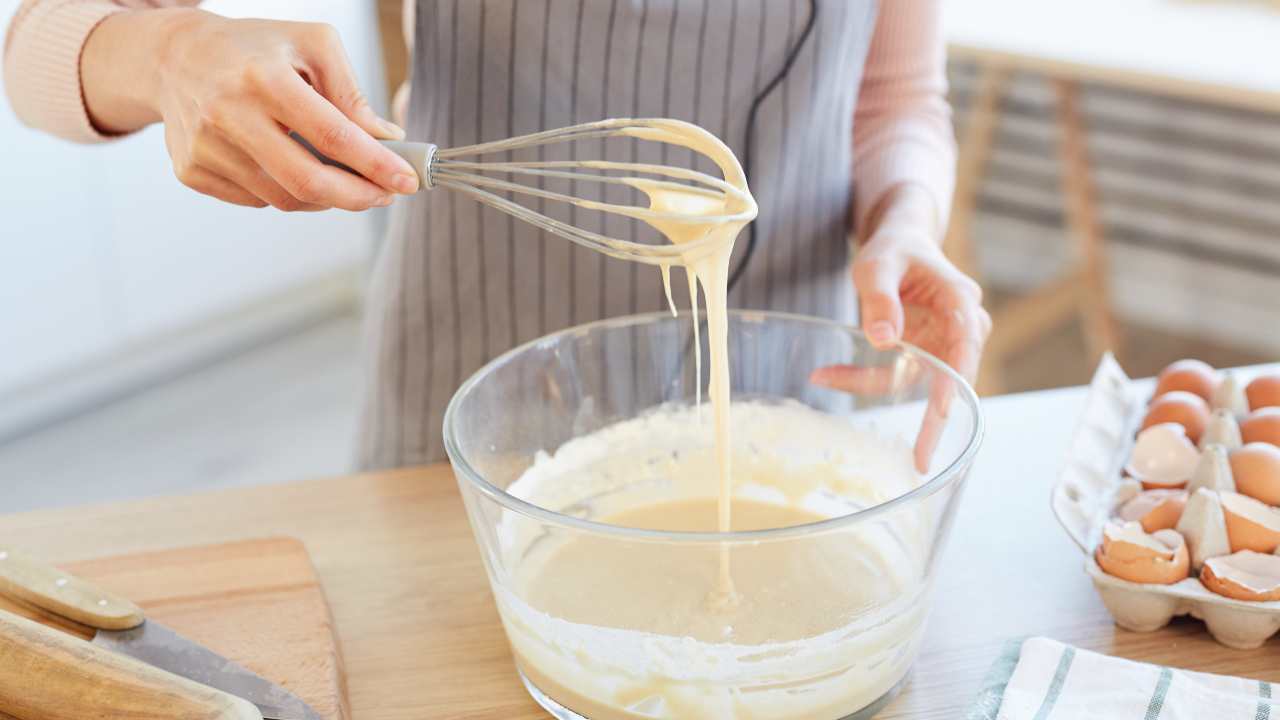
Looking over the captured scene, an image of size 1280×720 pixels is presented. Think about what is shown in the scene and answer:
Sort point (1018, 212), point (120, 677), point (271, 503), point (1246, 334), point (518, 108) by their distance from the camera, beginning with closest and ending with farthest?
point (120, 677), point (271, 503), point (518, 108), point (1246, 334), point (1018, 212)

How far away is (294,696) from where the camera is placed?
0.66 m

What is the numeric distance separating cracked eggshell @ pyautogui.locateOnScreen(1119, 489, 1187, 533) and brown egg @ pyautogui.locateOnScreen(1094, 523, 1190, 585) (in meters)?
0.02

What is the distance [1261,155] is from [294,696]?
251 cm

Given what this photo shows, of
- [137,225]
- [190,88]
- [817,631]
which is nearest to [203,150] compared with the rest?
[190,88]

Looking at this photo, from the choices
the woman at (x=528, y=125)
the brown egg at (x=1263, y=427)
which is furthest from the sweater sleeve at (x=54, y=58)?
the brown egg at (x=1263, y=427)

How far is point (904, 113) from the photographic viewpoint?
116 cm

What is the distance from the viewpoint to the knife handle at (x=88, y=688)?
592 millimetres

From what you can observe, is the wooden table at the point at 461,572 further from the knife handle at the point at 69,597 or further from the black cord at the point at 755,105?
the black cord at the point at 755,105

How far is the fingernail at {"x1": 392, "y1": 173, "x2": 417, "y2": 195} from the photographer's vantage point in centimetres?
67

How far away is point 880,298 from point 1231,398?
0.26 metres

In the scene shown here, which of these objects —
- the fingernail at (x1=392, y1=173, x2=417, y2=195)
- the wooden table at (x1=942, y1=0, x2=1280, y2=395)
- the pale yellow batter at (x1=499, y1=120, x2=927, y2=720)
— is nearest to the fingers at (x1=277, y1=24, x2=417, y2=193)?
the fingernail at (x1=392, y1=173, x2=417, y2=195)

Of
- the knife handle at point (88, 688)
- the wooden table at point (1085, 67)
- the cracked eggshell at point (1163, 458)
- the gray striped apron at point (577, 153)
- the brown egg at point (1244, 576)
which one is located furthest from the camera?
the wooden table at point (1085, 67)

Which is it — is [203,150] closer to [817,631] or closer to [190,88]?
[190,88]

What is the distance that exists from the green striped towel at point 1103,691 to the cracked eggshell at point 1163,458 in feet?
0.52
